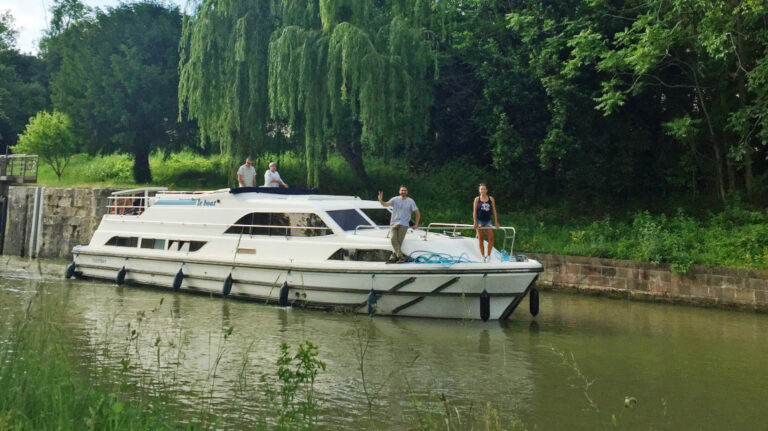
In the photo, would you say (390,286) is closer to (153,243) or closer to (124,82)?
(153,243)

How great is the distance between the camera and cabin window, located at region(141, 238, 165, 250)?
65.1 feet

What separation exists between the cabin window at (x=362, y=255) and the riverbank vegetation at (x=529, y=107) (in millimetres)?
7916

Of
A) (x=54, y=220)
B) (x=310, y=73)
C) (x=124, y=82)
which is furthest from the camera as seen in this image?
(x=124, y=82)

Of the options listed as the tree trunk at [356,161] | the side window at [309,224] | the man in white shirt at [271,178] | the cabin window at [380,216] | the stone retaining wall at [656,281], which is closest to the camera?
the side window at [309,224]

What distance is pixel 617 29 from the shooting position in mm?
24719

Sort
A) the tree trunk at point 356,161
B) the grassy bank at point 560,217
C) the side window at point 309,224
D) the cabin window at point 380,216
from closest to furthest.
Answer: the side window at point 309,224 → the grassy bank at point 560,217 → the cabin window at point 380,216 → the tree trunk at point 356,161

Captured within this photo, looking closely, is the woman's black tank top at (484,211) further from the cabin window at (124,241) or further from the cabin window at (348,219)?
the cabin window at (124,241)

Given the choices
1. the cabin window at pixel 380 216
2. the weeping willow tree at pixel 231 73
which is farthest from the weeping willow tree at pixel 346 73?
the cabin window at pixel 380 216

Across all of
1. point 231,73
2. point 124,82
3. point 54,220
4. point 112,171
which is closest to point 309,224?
point 231,73

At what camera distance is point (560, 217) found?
26719 mm

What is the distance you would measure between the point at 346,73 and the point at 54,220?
13.1 m

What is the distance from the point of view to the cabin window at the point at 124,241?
20547mm

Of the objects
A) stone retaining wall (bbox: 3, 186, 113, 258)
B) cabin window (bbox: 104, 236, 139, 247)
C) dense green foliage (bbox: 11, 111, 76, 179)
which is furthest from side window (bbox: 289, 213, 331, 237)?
dense green foliage (bbox: 11, 111, 76, 179)

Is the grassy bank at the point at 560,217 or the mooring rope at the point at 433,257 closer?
the mooring rope at the point at 433,257
